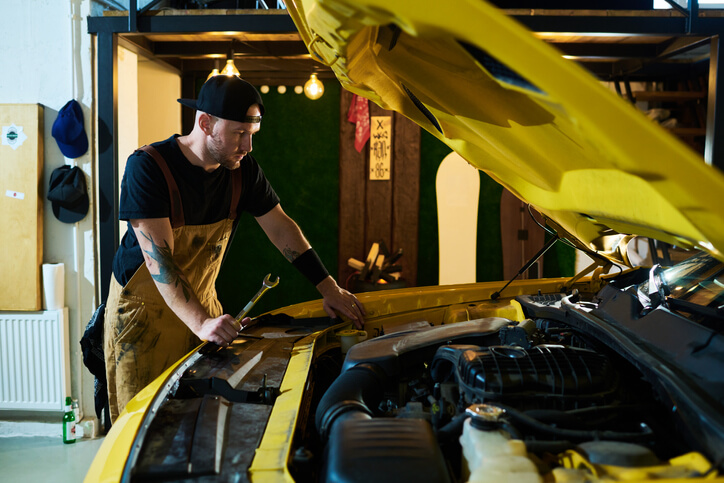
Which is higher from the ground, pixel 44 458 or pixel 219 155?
pixel 219 155

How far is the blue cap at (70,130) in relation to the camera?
3.24 m

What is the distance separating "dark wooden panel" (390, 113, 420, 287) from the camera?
4.84m

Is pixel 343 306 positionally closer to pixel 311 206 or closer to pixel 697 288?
pixel 697 288

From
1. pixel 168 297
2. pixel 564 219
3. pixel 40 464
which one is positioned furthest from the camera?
pixel 40 464

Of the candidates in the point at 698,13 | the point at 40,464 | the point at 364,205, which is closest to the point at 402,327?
the point at 40,464

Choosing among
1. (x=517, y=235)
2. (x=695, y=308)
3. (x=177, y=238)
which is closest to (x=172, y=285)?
(x=177, y=238)

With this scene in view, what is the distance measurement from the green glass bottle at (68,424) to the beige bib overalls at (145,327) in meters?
1.61

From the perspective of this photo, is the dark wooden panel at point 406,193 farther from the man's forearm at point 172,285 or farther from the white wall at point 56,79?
the man's forearm at point 172,285

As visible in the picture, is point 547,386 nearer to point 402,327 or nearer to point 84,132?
point 402,327

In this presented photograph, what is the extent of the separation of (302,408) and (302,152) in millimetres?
4013

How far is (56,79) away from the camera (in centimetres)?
334

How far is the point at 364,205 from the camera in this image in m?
4.94

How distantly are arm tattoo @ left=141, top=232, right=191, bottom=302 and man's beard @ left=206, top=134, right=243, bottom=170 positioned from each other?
0.37m

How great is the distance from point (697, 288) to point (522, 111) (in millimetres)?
620
